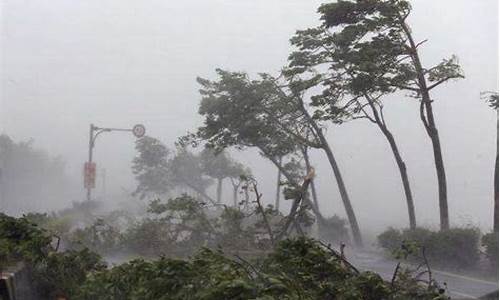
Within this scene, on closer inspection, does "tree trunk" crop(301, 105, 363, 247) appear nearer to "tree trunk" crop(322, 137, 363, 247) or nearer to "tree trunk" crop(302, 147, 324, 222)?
"tree trunk" crop(322, 137, 363, 247)

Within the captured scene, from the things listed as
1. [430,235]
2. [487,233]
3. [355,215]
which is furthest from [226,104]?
[487,233]

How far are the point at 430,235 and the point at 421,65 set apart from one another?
1.75m

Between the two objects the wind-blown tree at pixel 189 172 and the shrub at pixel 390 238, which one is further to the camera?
the wind-blown tree at pixel 189 172

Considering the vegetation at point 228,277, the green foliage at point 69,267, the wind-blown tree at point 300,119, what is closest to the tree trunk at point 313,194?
the wind-blown tree at point 300,119

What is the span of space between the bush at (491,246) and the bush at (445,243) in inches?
3.5

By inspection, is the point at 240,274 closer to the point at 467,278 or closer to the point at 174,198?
the point at 467,278

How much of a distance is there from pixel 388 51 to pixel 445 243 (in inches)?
79.0

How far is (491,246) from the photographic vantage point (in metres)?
5.28

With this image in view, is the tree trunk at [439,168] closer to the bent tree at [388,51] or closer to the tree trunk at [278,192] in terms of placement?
the bent tree at [388,51]

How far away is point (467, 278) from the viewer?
5.13 metres

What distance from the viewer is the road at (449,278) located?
476 centimetres

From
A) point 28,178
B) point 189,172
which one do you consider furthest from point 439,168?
point 28,178

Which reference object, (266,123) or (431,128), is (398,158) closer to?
(431,128)

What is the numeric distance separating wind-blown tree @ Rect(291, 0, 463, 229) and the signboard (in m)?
3.17
